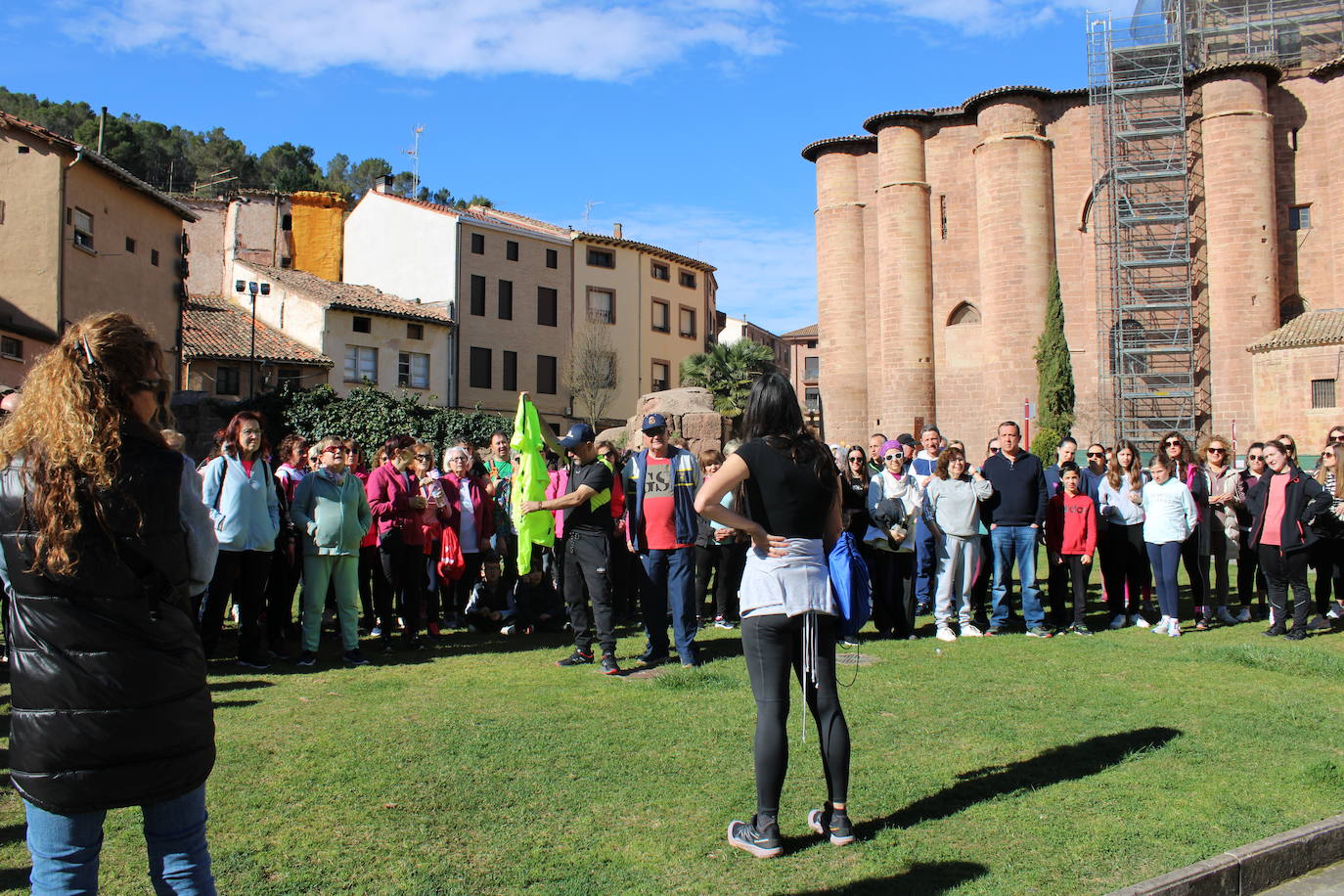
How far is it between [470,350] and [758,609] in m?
42.6

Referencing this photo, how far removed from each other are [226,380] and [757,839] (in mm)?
37378

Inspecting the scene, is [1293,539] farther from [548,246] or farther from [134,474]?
[548,246]

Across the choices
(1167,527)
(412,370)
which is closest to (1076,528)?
(1167,527)

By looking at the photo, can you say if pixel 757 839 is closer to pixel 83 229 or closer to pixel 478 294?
pixel 83 229

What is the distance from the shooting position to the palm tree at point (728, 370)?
42.3 meters

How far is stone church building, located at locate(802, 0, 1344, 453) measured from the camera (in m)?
38.7

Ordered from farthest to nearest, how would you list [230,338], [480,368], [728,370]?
[480,368] < [728,370] < [230,338]

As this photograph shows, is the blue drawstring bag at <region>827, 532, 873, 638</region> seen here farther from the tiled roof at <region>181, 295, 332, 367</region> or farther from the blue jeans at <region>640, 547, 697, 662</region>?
the tiled roof at <region>181, 295, 332, 367</region>

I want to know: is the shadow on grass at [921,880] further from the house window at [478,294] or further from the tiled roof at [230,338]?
the house window at [478,294]

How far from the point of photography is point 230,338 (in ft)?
126

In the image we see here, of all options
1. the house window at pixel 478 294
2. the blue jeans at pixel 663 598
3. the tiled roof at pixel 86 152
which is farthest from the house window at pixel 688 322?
the blue jeans at pixel 663 598

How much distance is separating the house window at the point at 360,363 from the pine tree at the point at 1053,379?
25.6 metres

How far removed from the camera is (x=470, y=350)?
45.6 meters

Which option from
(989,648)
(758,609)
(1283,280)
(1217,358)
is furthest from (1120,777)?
(1283,280)
